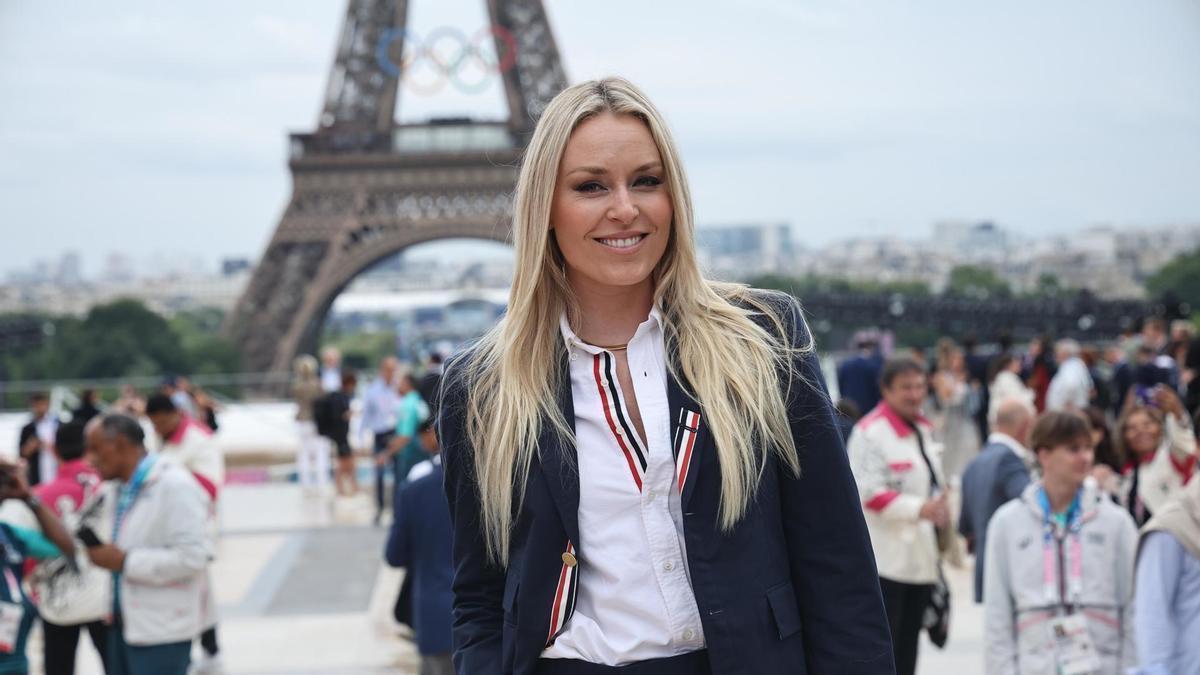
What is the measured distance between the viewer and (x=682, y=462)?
1730 millimetres

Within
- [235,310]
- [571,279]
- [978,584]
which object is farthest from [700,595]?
[235,310]

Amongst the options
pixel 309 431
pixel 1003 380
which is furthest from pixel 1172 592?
pixel 309 431

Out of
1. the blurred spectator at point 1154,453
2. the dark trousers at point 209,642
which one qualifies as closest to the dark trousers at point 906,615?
the blurred spectator at point 1154,453

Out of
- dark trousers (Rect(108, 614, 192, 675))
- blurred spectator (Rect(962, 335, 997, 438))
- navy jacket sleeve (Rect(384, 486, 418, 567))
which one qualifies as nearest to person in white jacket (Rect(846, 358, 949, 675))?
navy jacket sleeve (Rect(384, 486, 418, 567))

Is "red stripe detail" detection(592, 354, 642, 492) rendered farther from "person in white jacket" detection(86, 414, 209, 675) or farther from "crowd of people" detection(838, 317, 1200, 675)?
"person in white jacket" detection(86, 414, 209, 675)

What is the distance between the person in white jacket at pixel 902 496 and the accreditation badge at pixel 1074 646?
1023 mm

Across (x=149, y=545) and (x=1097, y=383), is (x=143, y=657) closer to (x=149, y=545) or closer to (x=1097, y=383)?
(x=149, y=545)

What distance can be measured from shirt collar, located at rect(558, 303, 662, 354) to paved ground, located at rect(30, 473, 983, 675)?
429cm

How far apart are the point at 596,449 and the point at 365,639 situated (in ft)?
18.2

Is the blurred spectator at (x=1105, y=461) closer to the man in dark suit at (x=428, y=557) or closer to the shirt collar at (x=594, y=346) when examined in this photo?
the man in dark suit at (x=428, y=557)

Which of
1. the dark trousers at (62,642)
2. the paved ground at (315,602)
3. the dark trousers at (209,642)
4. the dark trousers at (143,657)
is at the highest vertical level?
the dark trousers at (143,657)

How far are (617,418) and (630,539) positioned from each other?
173mm

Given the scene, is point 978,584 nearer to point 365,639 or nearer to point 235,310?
point 365,639

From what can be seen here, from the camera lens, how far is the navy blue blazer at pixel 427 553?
4.45 meters
